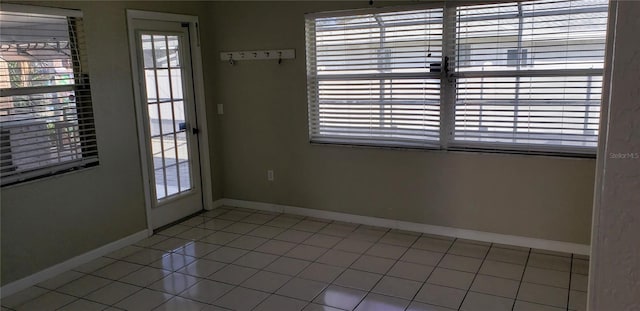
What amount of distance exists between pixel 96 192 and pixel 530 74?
11.4 ft

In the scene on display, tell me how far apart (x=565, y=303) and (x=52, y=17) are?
3.92 m

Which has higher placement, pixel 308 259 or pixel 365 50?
pixel 365 50

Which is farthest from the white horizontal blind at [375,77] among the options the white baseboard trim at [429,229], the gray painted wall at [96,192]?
the gray painted wall at [96,192]

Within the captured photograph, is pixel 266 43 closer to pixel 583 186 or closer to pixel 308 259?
pixel 308 259

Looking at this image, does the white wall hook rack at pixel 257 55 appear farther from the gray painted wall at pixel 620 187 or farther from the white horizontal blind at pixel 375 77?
the gray painted wall at pixel 620 187

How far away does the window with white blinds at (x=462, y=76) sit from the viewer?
3492 mm

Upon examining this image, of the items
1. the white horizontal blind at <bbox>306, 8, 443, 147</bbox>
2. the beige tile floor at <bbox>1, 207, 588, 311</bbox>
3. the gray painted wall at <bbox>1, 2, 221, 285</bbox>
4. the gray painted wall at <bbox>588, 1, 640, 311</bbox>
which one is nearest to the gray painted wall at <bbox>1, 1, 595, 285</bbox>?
the gray painted wall at <bbox>1, 2, 221, 285</bbox>

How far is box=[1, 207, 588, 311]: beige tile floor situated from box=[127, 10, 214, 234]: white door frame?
2.22 feet

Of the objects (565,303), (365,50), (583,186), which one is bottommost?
(565,303)

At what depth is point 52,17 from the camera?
11.2 feet

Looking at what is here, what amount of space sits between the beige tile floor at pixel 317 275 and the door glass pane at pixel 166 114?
0.58m

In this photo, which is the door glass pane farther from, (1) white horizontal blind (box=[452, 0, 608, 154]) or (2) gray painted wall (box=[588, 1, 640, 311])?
(2) gray painted wall (box=[588, 1, 640, 311])

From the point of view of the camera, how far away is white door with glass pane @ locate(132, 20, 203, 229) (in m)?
4.27

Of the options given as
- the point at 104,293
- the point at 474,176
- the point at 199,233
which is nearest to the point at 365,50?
the point at 474,176
